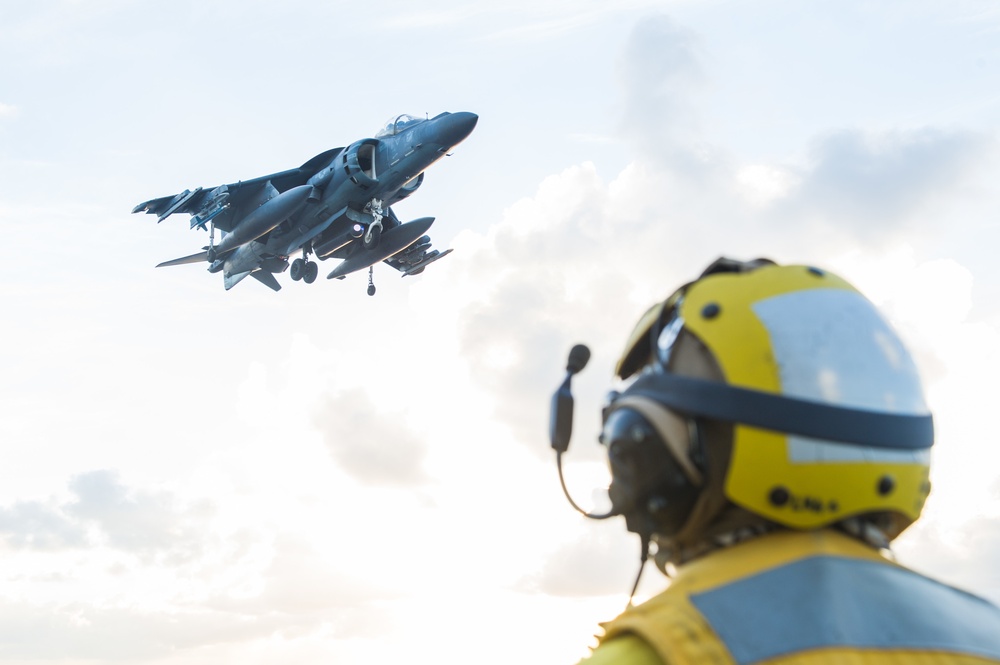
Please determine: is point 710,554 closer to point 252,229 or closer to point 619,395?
point 619,395

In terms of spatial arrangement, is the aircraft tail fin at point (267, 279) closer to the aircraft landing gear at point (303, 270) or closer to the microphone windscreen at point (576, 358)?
the aircraft landing gear at point (303, 270)

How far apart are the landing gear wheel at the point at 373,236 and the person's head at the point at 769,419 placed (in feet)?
118

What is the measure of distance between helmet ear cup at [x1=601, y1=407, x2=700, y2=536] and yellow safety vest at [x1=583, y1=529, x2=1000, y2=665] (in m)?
0.18

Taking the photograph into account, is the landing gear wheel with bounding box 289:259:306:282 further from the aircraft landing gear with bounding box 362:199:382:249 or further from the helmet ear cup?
the helmet ear cup

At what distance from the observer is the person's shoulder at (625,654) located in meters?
2.01

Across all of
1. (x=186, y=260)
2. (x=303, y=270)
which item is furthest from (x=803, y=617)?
(x=186, y=260)

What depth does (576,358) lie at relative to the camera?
292 cm

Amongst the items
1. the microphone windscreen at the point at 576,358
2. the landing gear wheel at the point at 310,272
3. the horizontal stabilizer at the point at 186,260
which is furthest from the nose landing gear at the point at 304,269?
the microphone windscreen at the point at 576,358

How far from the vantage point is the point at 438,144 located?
35.7 m

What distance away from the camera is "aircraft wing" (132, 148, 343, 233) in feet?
134

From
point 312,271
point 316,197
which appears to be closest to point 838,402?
point 316,197

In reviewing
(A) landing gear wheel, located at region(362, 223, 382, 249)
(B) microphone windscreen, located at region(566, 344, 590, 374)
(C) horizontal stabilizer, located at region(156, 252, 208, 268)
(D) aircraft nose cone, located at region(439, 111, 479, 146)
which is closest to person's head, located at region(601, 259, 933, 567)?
(B) microphone windscreen, located at region(566, 344, 590, 374)

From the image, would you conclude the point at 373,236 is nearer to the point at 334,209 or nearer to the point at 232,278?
the point at 334,209

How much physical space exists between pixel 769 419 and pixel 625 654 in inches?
22.1
